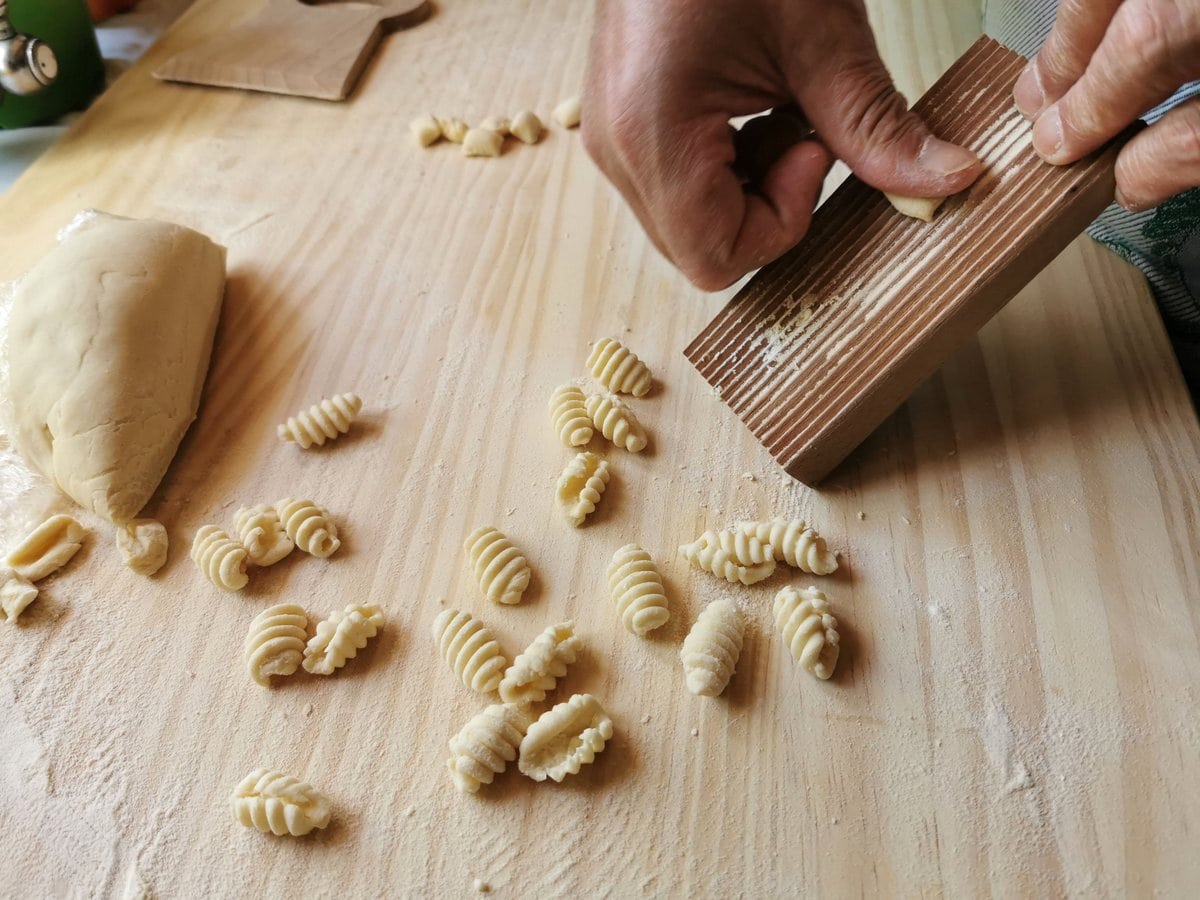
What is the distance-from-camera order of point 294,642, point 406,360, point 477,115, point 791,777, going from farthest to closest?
point 477,115
point 406,360
point 294,642
point 791,777

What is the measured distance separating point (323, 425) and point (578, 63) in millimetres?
970

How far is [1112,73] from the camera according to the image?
770 millimetres

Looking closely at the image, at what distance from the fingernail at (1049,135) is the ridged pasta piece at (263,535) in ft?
2.98

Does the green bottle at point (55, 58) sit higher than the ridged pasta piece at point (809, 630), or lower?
higher

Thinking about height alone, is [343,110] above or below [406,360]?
above

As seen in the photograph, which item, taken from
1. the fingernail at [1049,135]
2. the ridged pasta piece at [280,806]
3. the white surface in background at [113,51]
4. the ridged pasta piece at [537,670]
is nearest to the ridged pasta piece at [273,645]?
the ridged pasta piece at [280,806]

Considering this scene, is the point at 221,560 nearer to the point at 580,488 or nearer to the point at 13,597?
the point at 13,597

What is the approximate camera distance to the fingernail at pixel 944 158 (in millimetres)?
916

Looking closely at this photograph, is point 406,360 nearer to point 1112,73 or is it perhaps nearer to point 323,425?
point 323,425

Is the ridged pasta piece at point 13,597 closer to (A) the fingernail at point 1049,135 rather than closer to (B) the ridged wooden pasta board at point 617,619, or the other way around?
(B) the ridged wooden pasta board at point 617,619

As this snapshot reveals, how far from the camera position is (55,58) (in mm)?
1703

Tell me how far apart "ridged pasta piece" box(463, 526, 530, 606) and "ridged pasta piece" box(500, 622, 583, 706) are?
0.07m

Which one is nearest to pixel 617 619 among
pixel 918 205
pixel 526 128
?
pixel 918 205

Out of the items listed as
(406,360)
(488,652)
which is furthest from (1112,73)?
(406,360)
